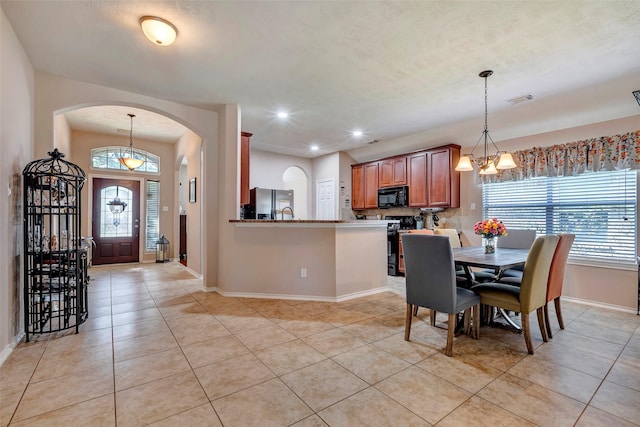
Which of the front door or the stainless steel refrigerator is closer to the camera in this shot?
the stainless steel refrigerator

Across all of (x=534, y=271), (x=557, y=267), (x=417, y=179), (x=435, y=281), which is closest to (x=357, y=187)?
(x=417, y=179)

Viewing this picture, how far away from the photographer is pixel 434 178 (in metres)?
5.32

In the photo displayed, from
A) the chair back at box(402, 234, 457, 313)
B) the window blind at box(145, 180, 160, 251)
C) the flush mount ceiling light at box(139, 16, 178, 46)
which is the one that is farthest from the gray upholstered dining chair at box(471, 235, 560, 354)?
the window blind at box(145, 180, 160, 251)

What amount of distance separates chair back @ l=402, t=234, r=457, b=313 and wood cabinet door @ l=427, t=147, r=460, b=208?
2957mm

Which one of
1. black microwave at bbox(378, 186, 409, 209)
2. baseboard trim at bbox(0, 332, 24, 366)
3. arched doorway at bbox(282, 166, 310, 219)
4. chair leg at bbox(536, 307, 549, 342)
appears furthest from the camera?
arched doorway at bbox(282, 166, 310, 219)

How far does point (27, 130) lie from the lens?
2.91 metres

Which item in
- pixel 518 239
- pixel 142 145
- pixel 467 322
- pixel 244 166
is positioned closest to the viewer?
pixel 467 322

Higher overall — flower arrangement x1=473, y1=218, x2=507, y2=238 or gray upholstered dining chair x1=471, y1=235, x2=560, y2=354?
flower arrangement x1=473, y1=218, x2=507, y2=238

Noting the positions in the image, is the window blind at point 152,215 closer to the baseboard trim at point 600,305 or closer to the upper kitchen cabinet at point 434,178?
the upper kitchen cabinet at point 434,178

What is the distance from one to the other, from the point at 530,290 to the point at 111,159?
7829 mm

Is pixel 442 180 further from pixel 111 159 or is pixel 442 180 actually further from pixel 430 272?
pixel 111 159

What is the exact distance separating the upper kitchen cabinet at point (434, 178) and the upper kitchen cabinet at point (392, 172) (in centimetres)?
13

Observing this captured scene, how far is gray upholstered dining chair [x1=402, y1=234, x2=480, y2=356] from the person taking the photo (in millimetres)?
2336

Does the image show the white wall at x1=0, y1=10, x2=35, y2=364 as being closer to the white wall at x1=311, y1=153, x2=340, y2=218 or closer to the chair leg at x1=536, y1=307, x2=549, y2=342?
the chair leg at x1=536, y1=307, x2=549, y2=342
